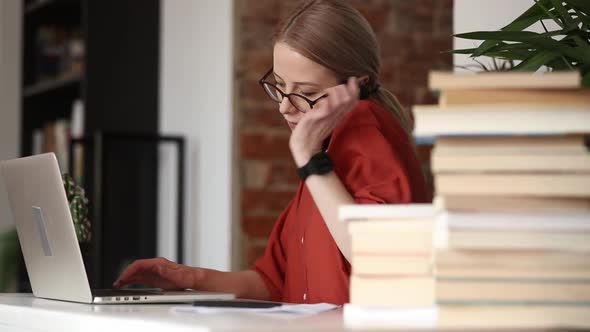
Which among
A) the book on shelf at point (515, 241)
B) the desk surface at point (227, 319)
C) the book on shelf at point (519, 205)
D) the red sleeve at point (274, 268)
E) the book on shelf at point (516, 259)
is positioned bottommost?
the red sleeve at point (274, 268)

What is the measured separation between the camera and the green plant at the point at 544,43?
62.7 inches

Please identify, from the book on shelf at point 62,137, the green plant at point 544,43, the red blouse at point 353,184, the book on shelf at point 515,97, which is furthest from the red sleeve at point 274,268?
the book on shelf at point 62,137

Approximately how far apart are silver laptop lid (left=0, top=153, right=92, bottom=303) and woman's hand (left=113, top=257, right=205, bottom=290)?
0.20 meters

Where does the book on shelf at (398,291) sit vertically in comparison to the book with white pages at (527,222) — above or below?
below

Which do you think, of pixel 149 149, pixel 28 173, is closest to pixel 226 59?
pixel 149 149

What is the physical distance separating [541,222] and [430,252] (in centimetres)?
14

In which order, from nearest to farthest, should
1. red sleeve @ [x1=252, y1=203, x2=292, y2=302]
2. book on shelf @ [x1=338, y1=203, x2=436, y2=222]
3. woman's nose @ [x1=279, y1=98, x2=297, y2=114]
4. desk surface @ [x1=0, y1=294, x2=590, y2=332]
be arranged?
1. desk surface @ [x1=0, y1=294, x2=590, y2=332]
2. book on shelf @ [x1=338, y1=203, x2=436, y2=222]
3. woman's nose @ [x1=279, y1=98, x2=297, y2=114]
4. red sleeve @ [x1=252, y1=203, x2=292, y2=302]

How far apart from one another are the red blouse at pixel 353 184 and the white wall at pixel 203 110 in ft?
5.25

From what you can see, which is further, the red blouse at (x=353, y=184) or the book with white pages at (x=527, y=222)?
the red blouse at (x=353, y=184)

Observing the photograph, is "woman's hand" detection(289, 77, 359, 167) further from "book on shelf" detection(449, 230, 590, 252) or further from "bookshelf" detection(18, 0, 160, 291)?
"bookshelf" detection(18, 0, 160, 291)

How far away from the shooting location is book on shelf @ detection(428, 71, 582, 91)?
102 cm

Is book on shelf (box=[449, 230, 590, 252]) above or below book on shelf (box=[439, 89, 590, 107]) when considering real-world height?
below

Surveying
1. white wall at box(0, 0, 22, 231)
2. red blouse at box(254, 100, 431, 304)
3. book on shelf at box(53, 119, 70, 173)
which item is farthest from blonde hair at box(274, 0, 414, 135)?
white wall at box(0, 0, 22, 231)

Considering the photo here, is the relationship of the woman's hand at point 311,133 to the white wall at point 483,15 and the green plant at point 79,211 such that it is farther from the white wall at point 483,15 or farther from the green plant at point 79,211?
the white wall at point 483,15
